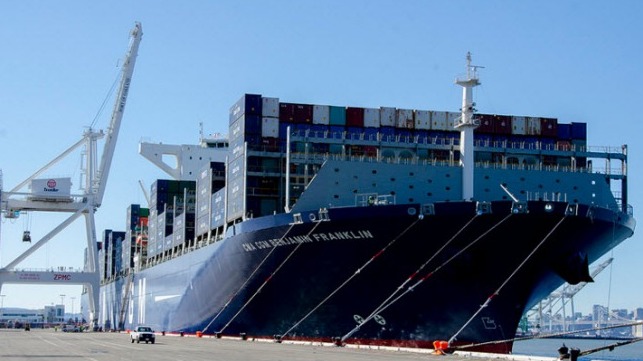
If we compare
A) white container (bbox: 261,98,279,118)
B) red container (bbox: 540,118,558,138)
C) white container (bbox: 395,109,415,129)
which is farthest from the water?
white container (bbox: 261,98,279,118)

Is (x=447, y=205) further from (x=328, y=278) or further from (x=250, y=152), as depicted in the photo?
(x=250, y=152)

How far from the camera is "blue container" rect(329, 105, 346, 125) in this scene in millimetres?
43656

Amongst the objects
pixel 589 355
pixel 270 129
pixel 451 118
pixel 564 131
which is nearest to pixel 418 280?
pixel 451 118

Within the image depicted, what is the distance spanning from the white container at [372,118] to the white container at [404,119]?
2.90 feet

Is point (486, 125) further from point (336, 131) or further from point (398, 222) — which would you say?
point (398, 222)

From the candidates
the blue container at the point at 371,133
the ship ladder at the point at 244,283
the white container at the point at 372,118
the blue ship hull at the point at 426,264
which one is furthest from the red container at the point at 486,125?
the ship ladder at the point at 244,283

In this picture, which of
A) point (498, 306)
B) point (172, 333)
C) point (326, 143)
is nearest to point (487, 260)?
point (498, 306)

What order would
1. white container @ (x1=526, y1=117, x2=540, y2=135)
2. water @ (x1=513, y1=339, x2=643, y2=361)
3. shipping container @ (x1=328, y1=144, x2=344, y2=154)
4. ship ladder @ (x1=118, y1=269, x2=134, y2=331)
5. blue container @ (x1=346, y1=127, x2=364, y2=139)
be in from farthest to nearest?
ship ladder @ (x1=118, y1=269, x2=134, y2=331)
water @ (x1=513, y1=339, x2=643, y2=361)
white container @ (x1=526, y1=117, x2=540, y2=135)
blue container @ (x1=346, y1=127, x2=364, y2=139)
shipping container @ (x1=328, y1=144, x2=344, y2=154)

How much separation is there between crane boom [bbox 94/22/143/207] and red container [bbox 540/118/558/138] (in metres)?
40.9

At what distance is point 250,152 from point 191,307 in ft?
48.7

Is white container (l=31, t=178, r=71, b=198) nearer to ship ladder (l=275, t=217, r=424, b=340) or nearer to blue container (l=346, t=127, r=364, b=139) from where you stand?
blue container (l=346, t=127, r=364, b=139)

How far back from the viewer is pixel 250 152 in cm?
4331

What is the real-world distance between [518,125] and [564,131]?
2180 mm

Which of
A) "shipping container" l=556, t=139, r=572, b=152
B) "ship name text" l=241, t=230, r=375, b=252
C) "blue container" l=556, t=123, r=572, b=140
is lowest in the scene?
"ship name text" l=241, t=230, r=375, b=252
